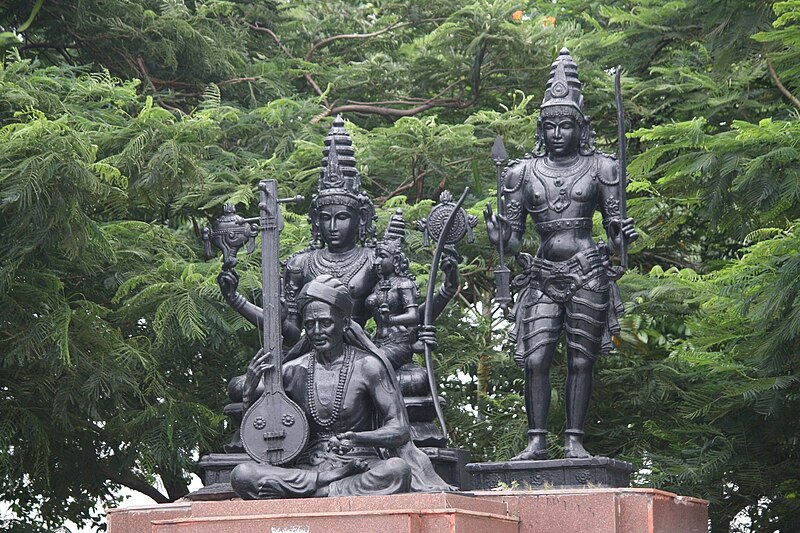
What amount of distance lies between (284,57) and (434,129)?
154 inches

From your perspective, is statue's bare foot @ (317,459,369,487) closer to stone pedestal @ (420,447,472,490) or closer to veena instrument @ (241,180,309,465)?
veena instrument @ (241,180,309,465)

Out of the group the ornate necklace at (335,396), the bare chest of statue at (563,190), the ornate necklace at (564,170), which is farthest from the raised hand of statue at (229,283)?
the ornate necklace at (564,170)

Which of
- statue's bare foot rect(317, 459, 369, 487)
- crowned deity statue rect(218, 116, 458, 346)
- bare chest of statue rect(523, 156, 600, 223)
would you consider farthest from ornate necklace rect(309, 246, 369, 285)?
statue's bare foot rect(317, 459, 369, 487)

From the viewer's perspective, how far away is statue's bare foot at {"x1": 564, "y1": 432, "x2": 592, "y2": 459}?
10.4 metres

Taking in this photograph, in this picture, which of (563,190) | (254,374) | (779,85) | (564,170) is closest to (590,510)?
(254,374)

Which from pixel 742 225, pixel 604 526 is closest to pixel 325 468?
pixel 604 526

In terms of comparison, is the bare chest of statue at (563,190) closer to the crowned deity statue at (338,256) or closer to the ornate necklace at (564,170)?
the ornate necklace at (564,170)

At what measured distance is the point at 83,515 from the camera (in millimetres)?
16219

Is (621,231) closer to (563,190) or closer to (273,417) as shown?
(563,190)

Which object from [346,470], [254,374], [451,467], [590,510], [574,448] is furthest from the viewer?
[451,467]

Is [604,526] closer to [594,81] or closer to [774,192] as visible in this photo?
[774,192]

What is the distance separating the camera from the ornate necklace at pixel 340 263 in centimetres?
1126

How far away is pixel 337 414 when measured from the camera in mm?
9633

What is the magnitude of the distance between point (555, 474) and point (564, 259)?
153cm
